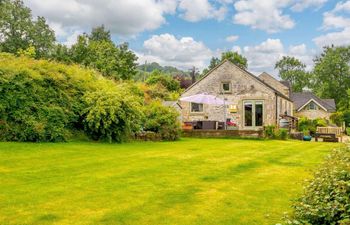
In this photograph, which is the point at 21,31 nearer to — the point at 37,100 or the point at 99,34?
the point at 99,34

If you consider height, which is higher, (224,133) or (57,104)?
(57,104)

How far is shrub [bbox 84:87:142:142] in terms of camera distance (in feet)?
47.4

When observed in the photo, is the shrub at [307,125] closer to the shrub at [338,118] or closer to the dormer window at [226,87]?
the dormer window at [226,87]

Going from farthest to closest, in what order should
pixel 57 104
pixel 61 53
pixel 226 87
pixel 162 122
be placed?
pixel 61 53, pixel 226 87, pixel 162 122, pixel 57 104

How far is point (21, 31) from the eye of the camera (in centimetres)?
5125

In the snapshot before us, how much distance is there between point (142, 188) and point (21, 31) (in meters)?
50.6

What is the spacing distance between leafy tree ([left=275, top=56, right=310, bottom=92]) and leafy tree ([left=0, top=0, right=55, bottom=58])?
168 feet

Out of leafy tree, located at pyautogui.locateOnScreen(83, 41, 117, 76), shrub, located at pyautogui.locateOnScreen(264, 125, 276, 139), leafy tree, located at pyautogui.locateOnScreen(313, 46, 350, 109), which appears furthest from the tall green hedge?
leafy tree, located at pyautogui.locateOnScreen(313, 46, 350, 109)

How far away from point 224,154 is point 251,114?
1760 cm

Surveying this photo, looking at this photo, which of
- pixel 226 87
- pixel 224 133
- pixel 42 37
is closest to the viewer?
pixel 224 133

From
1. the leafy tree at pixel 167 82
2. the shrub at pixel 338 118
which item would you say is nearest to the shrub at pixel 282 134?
the shrub at pixel 338 118

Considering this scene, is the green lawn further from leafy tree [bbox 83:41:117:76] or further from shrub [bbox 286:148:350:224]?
leafy tree [bbox 83:41:117:76]

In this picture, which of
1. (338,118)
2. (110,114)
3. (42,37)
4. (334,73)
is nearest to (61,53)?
(42,37)

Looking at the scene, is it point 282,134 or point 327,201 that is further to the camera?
point 282,134
